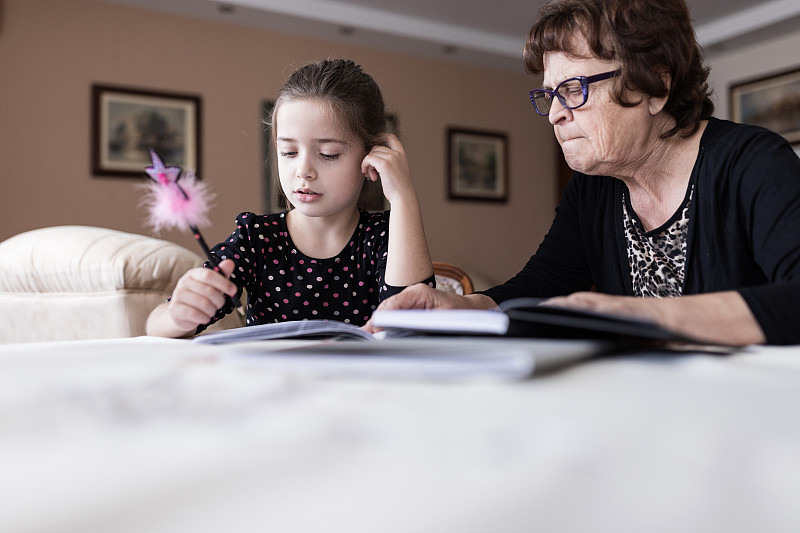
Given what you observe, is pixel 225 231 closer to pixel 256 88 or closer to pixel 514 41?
pixel 256 88

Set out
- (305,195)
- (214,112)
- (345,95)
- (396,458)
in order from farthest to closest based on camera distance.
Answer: (214,112), (345,95), (305,195), (396,458)

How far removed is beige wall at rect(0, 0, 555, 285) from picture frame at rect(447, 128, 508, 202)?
0.09 m

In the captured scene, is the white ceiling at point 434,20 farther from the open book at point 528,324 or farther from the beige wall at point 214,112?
the open book at point 528,324

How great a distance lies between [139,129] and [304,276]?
3.66 meters

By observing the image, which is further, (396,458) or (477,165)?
(477,165)

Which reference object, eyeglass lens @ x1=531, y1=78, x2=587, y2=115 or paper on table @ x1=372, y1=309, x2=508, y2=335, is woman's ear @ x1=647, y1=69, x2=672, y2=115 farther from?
paper on table @ x1=372, y1=309, x2=508, y2=335

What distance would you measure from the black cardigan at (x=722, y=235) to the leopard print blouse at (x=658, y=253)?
0.02 m

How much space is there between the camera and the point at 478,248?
618 cm

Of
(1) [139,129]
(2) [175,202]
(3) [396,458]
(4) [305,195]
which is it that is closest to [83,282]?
(4) [305,195]

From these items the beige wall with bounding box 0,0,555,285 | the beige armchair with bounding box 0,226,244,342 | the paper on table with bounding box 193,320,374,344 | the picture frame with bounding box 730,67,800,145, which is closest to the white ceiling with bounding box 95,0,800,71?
the beige wall with bounding box 0,0,555,285

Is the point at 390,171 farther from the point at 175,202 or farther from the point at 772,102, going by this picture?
the point at 772,102

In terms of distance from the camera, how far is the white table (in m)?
0.28

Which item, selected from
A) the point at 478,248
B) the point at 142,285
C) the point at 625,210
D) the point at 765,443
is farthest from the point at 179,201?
the point at 478,248

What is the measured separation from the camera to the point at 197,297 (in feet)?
3.36
